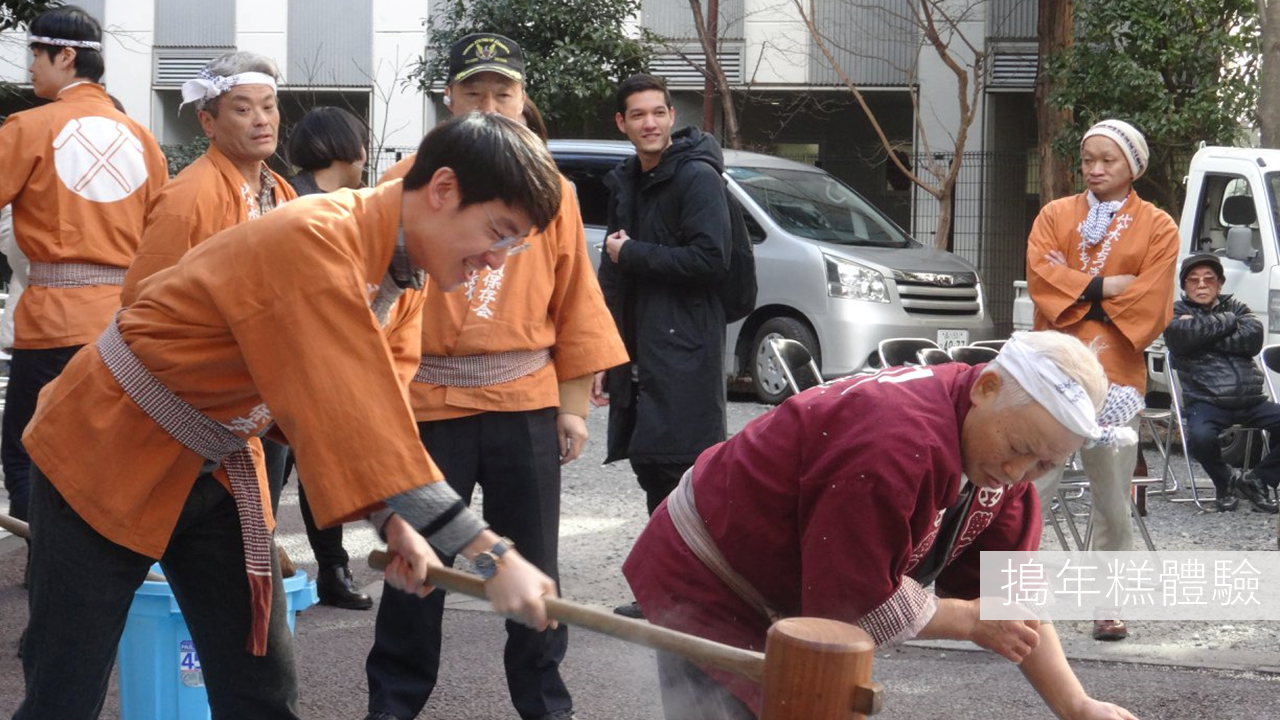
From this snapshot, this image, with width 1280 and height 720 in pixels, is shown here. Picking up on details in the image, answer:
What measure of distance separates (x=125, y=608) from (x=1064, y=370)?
1.77 meters

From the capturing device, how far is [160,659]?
3639 millimetres

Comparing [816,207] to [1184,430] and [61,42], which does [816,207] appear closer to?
[1184,430]

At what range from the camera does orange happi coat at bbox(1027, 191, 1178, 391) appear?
5.73 metres

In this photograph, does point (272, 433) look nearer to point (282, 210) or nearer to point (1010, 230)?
point (282, 210)

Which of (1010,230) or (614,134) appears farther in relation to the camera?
(614,134)

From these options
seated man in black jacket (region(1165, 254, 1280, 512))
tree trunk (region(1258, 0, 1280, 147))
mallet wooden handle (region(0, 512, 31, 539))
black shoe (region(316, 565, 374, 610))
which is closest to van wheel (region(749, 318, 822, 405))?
seated man in black jacket (region(1165, 254, 1280, 512))

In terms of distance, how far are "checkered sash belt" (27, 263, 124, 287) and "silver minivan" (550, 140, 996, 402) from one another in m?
5.88

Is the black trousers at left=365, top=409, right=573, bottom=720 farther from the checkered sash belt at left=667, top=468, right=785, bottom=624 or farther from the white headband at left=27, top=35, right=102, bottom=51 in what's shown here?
the white headband at left=27, top=35, right=102, bottom=51

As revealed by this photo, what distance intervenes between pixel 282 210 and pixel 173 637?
158 cm

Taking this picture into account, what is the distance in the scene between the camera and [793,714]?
84.4 inches

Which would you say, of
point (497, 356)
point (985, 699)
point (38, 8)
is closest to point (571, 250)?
point (497, 356)

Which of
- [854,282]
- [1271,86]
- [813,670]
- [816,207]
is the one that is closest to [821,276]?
[854,282]

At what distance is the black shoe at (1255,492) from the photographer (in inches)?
313

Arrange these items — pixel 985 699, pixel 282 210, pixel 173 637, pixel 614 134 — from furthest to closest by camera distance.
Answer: pixel 614 134
pixel 985 699
pixel 173 637
pixel 282 210
